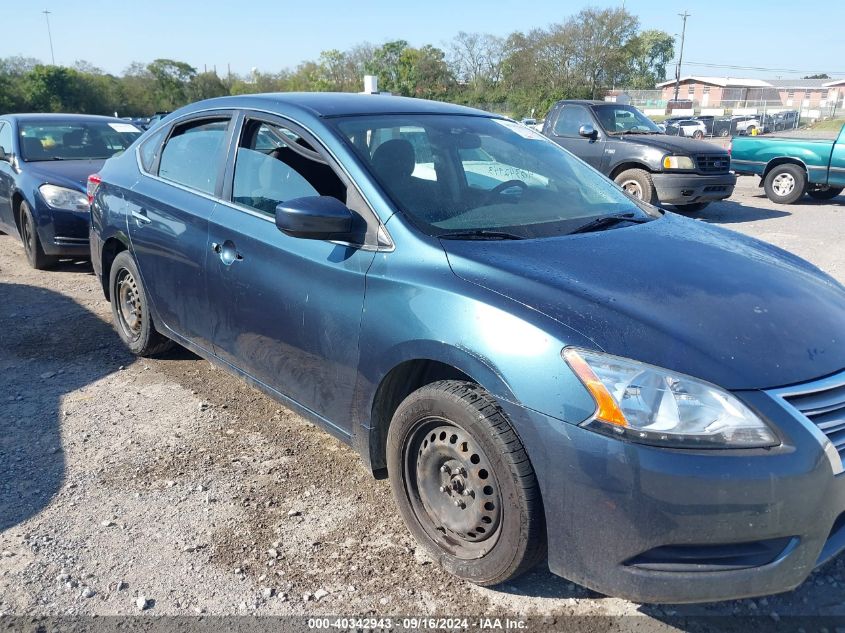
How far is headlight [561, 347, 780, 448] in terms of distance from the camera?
2068 millimetres

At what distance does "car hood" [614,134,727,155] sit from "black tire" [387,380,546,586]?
9.52 metres

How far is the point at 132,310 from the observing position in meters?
4.86

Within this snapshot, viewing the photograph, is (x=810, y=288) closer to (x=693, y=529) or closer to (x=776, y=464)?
(x=776, y=464)

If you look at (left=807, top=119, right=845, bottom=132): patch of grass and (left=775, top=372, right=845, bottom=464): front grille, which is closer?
(left=775, top=372, right=845, bottom=464): front grille

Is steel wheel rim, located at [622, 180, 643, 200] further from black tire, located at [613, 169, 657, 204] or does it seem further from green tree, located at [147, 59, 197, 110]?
green tree, located at [147, 59, 197, 110]

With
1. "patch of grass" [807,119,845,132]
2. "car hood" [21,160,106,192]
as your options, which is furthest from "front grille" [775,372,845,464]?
"patch of grass" [807,119,845,132]

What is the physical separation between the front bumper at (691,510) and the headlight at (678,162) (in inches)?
372

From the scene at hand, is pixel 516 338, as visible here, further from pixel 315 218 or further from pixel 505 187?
pixel 505 187

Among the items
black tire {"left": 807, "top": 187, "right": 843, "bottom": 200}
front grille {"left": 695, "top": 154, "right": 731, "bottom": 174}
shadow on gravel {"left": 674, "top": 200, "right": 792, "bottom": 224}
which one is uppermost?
front grille {"left": 695, "top": 154, "right": 731, "bottom": 174}

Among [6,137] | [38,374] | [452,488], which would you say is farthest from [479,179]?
[6,137]

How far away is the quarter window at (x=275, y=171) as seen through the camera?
3.21 metres

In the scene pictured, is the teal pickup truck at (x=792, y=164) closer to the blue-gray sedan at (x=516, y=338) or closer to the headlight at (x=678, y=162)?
the headlight at (x=678, y=162)

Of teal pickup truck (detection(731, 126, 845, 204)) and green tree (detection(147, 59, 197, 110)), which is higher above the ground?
green tree (detection(147, 59, 197, 110))

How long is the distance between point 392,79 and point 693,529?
211 feet
